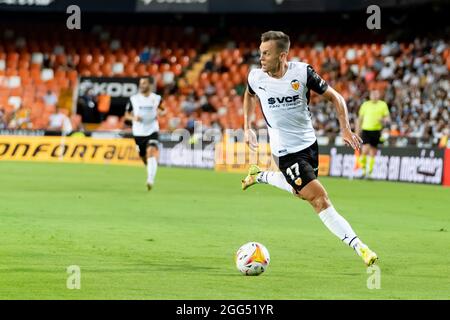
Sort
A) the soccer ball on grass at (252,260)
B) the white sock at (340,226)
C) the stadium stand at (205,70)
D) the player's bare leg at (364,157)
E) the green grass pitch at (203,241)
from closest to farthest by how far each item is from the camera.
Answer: the green grass pitch at (203,241) < the soccer ball on grass at (252,260) < the white sock at (340,226) < the player's bare leg at (364,157) < the stadium stand at (205,70)

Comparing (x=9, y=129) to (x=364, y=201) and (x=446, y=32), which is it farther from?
(x=364, y=201)

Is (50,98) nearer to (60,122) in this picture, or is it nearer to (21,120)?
(21,120)

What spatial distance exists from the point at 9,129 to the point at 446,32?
17074mm

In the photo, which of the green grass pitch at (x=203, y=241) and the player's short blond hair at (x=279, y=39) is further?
the player's short blond hair at (x=279, y=39)

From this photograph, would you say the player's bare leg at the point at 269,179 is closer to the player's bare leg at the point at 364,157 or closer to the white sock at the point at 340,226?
the white sock at the point at 340,226

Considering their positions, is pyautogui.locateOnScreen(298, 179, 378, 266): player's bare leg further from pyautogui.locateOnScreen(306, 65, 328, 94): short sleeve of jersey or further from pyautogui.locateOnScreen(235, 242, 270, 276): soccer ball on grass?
pyautogui.locateOnScreen(306, 65, 328, 94): short sleeve of jersey

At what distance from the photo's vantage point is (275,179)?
11.4 meters

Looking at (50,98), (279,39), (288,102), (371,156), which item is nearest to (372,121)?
(371,156)

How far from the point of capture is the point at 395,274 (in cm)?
1015

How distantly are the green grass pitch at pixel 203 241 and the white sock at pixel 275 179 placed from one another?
0.82 m

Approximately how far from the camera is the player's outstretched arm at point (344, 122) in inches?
396

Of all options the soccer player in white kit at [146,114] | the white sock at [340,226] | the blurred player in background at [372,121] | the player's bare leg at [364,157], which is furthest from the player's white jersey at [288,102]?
the player's bare leg at [364,157]
